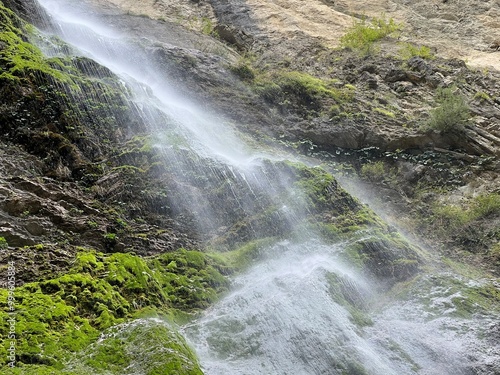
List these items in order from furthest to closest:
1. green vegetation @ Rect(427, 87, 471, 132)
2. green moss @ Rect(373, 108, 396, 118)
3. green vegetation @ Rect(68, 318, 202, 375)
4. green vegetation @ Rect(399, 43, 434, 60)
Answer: green vegetation @ Rect(399, 43, 434, 60), green moss @ Rect(373, 108, 396, 118), green vegetation @ Rect(427, 87, 471, 132), green vegetation @ Rect(68, 318, 202, 375)

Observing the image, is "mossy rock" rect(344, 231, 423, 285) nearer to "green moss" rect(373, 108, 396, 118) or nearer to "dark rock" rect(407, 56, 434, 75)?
"green moss" rect(373, 108, 396, 118)

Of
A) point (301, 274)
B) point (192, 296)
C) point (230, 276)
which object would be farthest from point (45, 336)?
point (301, 274)

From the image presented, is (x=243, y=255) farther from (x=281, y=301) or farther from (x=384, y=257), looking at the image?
(x=384, y=257)

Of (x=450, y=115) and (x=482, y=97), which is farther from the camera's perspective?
(x=482, y=97)

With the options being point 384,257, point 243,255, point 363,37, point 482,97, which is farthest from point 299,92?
point 243,255

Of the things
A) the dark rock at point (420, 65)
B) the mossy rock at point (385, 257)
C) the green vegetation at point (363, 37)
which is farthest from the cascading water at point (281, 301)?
the green vegetation at point (363, 37)

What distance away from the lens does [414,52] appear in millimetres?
17312

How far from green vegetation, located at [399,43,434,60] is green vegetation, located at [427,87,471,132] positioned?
3.89 m

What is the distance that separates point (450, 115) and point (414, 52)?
4.96 meters

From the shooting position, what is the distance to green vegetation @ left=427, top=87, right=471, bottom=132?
43.8ft

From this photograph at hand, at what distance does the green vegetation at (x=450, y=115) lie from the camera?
43.8 ft

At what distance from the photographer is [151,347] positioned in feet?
18.0

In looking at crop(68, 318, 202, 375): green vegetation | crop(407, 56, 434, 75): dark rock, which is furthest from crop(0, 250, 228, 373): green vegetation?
crop(407, 56, 434, 75): dark rock

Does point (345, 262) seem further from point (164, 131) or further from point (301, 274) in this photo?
point (164, 131)
